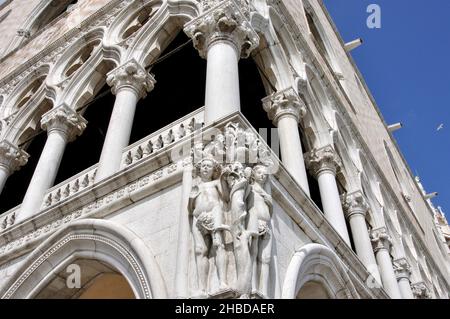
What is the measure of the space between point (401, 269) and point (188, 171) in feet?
27.9

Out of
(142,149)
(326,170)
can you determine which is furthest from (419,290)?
(142,149)

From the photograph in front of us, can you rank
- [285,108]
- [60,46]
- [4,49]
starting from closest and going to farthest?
[285,108] < [60,46] < [4,49]

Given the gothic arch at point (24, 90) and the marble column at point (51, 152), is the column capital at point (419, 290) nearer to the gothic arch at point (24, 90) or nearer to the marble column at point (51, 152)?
the marble column at point (51, 152)

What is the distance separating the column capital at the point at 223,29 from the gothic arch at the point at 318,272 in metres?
3.19

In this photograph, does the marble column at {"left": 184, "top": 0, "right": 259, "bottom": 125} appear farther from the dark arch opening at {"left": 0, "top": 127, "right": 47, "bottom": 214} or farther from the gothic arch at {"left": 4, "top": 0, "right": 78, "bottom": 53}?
the gothic arch at {"left": 4, "top": 0, "right": 78, "bottom": 53}

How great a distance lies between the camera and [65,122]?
8.70 metres

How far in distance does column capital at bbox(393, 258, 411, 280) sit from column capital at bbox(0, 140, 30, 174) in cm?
881

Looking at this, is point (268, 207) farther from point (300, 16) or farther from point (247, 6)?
point (300, 16)

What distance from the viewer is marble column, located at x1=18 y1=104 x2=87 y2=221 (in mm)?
7371

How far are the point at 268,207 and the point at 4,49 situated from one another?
13.6 meters

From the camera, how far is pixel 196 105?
37.7ft

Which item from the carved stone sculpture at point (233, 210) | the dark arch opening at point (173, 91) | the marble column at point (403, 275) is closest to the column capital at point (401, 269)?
the marble column at point (403, 275)

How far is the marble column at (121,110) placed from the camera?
6.76m
